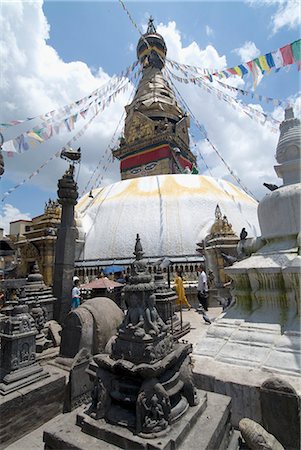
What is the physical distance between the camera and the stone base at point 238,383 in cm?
266

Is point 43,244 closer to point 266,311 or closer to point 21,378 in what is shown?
point 21,378

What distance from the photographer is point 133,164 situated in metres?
25.8

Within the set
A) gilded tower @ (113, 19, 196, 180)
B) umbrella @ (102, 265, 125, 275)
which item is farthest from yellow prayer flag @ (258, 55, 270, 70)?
gilded tower @ (113, 19, 196, 180)

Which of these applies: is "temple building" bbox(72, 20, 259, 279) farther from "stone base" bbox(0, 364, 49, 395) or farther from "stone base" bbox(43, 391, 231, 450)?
"stone base" bbox(43, 391, 231, 450)

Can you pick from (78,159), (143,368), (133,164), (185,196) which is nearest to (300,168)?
(143,368)

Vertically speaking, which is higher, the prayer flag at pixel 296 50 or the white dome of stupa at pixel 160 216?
the prayer flag at pixel 296 50

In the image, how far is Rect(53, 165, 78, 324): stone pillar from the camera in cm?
691

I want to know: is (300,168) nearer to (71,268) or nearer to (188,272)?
(71,268)

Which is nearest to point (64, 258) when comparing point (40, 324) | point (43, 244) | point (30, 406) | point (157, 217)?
point (40, 324)

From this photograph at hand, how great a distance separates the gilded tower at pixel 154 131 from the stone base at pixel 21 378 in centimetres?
2119

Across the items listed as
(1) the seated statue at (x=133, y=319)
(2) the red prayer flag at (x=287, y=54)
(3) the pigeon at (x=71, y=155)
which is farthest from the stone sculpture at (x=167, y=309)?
(2) the red prayer flag at (x=287, y=54)

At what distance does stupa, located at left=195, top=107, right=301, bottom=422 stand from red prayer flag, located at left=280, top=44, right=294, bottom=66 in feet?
14.1

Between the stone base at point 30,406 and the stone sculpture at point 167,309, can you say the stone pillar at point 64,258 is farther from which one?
the stone base at point 30,406

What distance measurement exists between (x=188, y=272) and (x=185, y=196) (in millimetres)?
4942
